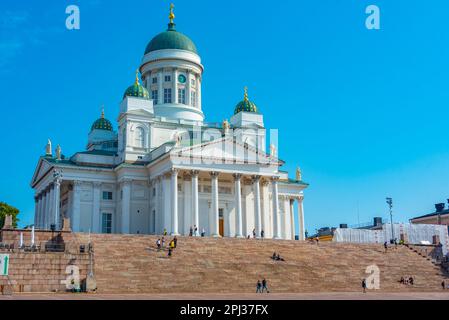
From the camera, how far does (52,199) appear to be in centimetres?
5428

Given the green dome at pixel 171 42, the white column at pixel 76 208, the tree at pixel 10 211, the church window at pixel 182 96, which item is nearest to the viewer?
the white column at pixel 76 208

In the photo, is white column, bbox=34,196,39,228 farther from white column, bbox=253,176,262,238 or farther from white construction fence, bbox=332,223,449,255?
white construction fence, bbox=332,223,449,255

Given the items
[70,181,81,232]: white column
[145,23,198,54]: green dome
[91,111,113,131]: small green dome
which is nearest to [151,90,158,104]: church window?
[145,23,198,54]: green dome

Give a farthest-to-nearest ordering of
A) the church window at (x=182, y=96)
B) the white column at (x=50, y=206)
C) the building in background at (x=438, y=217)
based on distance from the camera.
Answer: the building in background at (x=438, y=217)
the church window at (x=182, y=96)
the white column at (x=50, y=206)

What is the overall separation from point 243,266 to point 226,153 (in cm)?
1661

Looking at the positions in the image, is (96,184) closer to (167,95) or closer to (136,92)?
(136,92)

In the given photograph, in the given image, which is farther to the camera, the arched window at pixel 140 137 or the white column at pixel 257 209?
the arched window at pixel 140 137

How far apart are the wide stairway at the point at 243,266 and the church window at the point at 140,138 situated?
1540cm

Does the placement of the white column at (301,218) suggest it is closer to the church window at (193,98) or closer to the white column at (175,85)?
the church window at (193,98)

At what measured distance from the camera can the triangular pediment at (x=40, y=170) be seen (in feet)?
185

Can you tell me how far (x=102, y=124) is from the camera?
64375mm

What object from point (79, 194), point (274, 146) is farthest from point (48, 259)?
point (274, 146)

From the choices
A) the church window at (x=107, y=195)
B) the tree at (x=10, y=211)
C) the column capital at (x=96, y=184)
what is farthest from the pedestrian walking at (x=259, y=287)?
the tree at (x=10, y=211)
